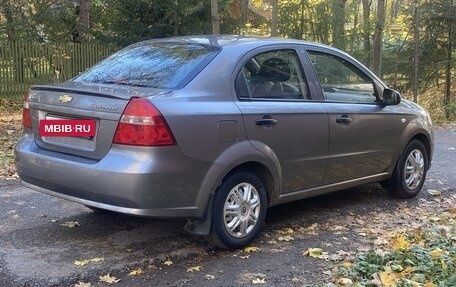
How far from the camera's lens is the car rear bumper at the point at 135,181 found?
3.93 meters

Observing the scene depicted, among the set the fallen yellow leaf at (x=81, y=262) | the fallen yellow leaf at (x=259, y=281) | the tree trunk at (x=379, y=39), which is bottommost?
the fallen yellow leaf at (x=259, y=281)

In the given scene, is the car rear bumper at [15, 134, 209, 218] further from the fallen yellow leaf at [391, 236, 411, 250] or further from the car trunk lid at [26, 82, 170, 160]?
the fallen yellow leaf at [391, 236, 411, 250]

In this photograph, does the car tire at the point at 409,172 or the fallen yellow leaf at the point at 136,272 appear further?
the car tire at the point at 409,172

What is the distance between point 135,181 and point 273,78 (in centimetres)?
171

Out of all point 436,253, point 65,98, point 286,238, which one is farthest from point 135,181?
point 436,253

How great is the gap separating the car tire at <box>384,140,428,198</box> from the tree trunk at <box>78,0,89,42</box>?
13725 millimetres

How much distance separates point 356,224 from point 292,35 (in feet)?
52.5

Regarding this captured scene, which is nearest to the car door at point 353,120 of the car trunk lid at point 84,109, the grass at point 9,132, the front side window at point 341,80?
the front side window at point 341,80

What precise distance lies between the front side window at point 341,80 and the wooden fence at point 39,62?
11566 millimetres

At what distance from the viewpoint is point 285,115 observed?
15.8 feet

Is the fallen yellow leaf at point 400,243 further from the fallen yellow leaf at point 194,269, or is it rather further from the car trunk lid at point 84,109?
the car trunk lid at point 84,109

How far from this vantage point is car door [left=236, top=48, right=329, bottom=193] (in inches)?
182

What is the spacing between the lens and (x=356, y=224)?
217 inches

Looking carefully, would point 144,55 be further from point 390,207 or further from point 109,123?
point 390,207
